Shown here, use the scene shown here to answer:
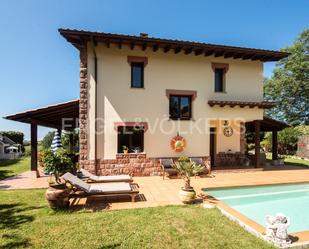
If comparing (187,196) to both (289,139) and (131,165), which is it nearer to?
(131,165)

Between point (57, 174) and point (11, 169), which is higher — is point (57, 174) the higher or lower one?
the higher one

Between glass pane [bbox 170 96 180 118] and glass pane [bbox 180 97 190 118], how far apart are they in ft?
0.87

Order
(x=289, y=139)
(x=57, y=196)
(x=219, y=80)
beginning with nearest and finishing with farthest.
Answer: (x=57, y=196) < (x=219, y=80) < (x=289, y=139)

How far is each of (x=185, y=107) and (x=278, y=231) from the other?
370 inches

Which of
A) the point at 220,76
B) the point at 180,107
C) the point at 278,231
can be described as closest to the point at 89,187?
the point at 278,231

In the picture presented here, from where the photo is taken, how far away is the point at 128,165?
12.3 meters

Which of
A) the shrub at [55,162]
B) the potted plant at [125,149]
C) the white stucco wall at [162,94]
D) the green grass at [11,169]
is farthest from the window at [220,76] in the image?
the green grass at [11,169]

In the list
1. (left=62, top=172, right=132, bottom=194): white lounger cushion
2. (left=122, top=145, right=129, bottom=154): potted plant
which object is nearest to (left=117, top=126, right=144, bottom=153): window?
(left=122, top=145, right=129, bottom=154): potted plant

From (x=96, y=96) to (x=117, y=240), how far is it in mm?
8493

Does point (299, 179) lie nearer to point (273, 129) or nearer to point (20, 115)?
point (273, 129)

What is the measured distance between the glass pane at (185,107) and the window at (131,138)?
9.23 feet

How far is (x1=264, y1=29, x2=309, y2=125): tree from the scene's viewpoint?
112 ft

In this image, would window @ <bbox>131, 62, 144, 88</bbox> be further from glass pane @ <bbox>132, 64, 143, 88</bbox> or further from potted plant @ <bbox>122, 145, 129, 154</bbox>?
potted plant @ <bbox>122, 145, 129, 154</bbox>

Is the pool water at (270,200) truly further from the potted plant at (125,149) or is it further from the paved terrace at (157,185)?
the potted plant at (125,149)
